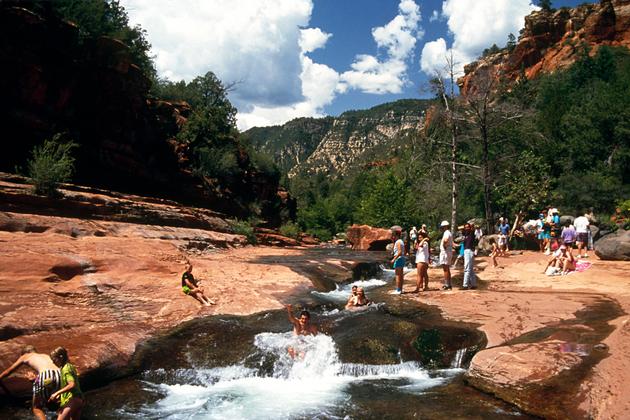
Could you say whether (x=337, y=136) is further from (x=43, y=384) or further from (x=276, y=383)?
(x=43, y=384)

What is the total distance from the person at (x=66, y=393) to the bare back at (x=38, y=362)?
0.22 meters

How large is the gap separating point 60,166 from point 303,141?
17227 cm

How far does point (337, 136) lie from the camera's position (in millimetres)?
176625

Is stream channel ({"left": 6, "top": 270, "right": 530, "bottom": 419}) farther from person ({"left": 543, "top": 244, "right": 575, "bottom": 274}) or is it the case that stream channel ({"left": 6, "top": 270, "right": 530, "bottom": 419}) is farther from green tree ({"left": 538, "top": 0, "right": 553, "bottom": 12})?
green tree ({"left": 538, "top": 0, "right": 553, "bottom": 12})

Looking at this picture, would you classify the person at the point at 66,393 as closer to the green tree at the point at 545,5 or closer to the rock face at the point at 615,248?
the rock face at the point at 615,248

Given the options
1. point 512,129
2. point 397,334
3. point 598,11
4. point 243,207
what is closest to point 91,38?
point 243,207

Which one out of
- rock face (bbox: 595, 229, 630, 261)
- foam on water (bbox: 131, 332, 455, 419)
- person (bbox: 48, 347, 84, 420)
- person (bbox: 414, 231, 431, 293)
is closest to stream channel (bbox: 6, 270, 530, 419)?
foam on water (bbox: 131, 332, 455, 419)

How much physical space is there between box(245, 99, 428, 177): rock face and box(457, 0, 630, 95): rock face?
61.7m

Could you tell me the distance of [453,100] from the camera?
22.4m

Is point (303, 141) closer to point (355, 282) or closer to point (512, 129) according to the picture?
point (512, 129)

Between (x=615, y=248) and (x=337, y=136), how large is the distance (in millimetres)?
164722

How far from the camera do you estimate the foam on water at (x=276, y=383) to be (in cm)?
650

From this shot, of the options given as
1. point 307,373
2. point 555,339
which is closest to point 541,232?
point 555,339

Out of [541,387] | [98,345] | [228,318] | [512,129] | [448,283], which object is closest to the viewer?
[541,387]
